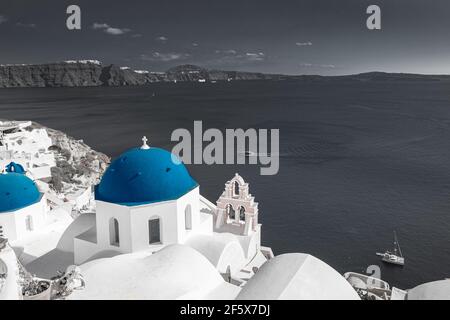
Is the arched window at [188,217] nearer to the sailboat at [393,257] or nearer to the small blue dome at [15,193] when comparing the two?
the small blue dome at [15,193]

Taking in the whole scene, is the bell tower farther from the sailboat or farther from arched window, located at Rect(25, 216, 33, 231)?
the sailboat

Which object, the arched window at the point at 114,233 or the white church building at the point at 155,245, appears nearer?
the white church building at the point at 155,245

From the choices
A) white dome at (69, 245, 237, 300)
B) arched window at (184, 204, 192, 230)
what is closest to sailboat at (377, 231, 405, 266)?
arched window at (184, 204, 192, 230)

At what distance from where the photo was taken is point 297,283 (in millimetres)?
9445

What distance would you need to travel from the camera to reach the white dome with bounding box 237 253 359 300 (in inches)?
359

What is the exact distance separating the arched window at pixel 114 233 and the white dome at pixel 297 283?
6.80 meters

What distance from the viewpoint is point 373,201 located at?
4047cm

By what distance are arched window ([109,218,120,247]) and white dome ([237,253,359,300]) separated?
6795 millimetres

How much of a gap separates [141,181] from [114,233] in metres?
2.45

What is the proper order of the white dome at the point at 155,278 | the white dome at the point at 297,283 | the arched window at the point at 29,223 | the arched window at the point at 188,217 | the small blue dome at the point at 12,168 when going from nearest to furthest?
the white dome at the point at 297,283 < the white dome at the point at 155,278 < the arched window at the point at 188,217 < the arched window at the point at 29,223 < the small blue dome at the point at 12,168

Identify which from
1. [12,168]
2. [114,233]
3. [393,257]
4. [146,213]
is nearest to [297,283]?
[146,213]

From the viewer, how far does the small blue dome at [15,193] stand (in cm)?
1722

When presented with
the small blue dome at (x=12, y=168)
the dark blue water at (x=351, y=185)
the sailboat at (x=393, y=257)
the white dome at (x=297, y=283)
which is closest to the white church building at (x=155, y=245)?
the white dome at (x=297, y=283)
